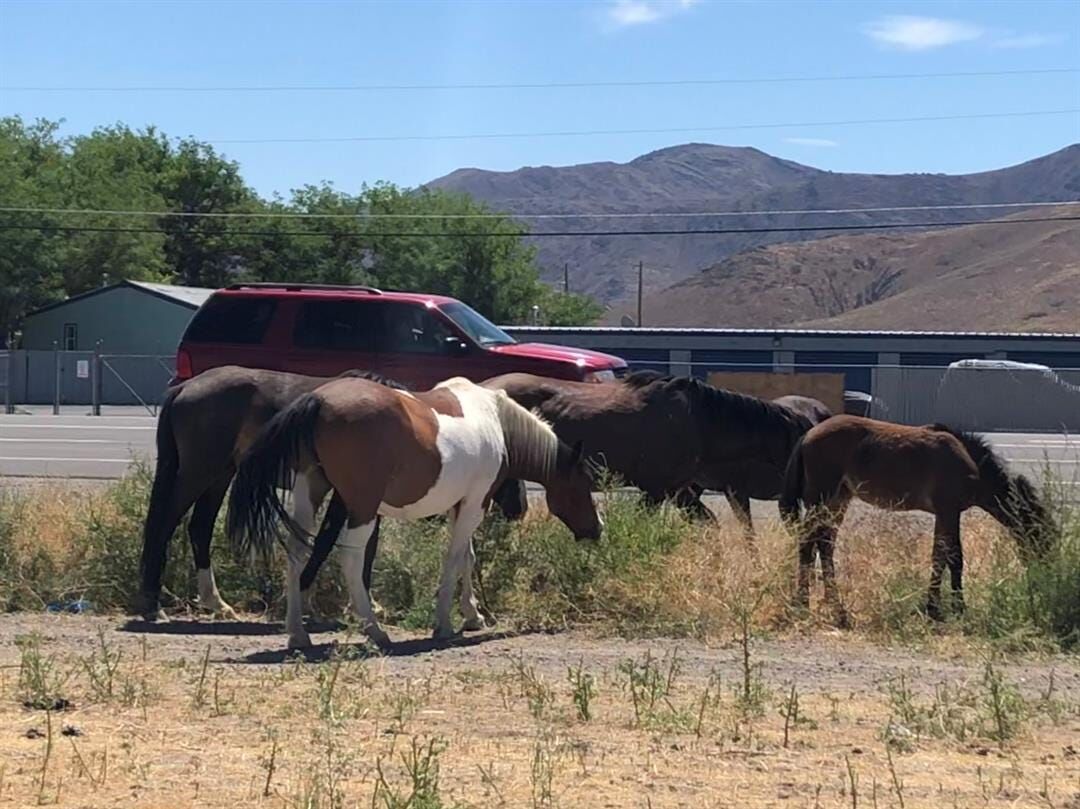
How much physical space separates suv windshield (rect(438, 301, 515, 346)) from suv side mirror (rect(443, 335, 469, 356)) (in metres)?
0.13

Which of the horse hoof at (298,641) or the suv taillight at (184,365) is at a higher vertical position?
the suv taillight at (184,365)

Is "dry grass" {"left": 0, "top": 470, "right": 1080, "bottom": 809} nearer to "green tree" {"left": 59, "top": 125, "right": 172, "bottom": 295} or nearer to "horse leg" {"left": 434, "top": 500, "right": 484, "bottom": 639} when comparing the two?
"horse leg" {"left": 434, "top": 500, "right": 484, "bottom": 639}

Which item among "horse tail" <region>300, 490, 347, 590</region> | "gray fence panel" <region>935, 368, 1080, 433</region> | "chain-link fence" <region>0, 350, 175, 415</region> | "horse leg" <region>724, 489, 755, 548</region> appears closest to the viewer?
"horse tail" <region>300, 490, 347, 590</region>

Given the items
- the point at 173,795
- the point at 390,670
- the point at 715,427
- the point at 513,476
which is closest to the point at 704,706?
the point at 390,670

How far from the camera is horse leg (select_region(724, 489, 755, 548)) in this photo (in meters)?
12.0

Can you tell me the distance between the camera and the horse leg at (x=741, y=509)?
11969 millimetres

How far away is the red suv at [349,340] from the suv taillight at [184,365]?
0.4 inches

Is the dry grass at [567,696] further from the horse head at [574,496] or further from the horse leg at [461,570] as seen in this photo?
the horse leg at [461,570]

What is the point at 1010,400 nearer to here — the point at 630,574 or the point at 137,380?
the point at 137,380

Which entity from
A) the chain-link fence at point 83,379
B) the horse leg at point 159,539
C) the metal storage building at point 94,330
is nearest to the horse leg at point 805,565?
the horse leg at point 159,539

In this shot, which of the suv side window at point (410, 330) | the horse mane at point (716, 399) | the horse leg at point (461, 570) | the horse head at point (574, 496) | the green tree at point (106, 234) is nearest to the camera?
the horse leg at point (461, 570)

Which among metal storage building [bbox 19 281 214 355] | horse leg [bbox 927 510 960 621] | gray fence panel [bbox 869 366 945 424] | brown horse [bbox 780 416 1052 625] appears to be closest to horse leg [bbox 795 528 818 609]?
brown horse [bbox 780 416 1052 625]

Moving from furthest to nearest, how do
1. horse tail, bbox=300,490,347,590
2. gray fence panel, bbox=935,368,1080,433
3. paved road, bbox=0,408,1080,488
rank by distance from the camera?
gray fence panel, bbox=935,368,1080,433 < paved road, bbox=0,408,1080,488 < horse tail, bbox=300,490,347,590

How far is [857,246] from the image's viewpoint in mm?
176375
